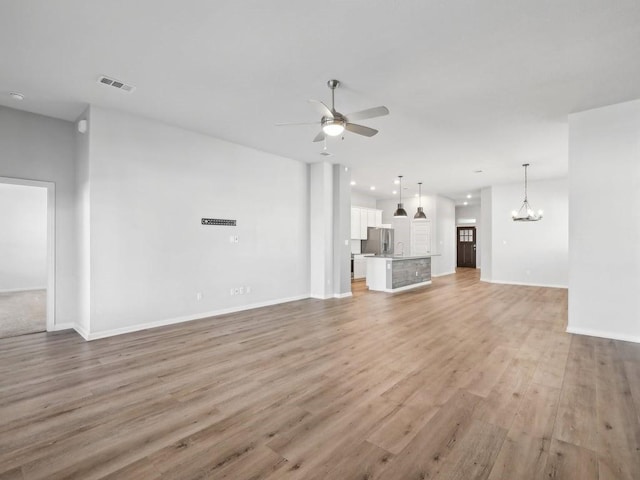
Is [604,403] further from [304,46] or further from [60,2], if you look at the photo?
[60,2]

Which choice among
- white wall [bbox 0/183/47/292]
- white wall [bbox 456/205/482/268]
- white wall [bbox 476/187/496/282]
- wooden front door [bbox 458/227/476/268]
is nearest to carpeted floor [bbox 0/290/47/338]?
white wall [bbox 0/183/47/292]

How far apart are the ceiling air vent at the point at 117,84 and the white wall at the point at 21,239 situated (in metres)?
6.73

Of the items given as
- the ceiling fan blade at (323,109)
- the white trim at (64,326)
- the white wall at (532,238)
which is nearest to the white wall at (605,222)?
the ceiling fan blade at (323,109)

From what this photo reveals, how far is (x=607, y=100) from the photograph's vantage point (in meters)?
4.04

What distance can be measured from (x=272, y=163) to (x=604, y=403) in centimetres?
607

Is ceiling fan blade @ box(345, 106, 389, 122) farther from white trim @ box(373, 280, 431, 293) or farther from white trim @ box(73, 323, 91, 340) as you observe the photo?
white trim @ box(373, 280, 431, 293)

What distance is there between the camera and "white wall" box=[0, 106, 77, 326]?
14.4 ft

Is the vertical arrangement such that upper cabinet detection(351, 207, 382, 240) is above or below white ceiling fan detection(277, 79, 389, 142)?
below

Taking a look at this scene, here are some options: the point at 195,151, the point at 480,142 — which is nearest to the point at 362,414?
the point at 195,151

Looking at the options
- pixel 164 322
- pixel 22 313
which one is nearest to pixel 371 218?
pixel 164 322

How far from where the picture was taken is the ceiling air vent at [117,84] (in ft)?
11.7

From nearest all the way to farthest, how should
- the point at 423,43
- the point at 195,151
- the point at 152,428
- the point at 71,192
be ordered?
the point at 152,428, the point at 423,43, the point at 71,192, the point at 195,151

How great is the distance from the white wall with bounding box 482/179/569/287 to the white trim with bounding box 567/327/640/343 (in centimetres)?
544

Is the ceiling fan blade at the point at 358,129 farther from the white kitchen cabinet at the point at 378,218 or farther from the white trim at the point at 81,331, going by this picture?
the white kitchen cabinet at the point at 378,218
